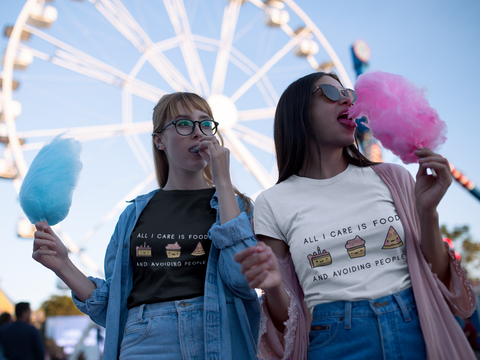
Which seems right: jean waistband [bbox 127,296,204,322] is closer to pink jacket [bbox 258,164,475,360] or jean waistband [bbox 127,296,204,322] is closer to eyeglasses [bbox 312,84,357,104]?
pink jacket [bbox 258,164,475,360]

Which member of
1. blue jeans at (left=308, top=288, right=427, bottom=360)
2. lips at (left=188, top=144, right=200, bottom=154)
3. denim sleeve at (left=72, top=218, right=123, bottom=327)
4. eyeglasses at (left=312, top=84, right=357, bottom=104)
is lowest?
blue jeans at (left=308, top=288, right=427, bottom=360)

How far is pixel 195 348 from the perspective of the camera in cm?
161

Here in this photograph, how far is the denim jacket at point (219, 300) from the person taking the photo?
163 centimetres

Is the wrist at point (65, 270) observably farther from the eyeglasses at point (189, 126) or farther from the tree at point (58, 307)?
the tree at point (58, 307)

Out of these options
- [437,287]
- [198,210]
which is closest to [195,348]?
[198,210]

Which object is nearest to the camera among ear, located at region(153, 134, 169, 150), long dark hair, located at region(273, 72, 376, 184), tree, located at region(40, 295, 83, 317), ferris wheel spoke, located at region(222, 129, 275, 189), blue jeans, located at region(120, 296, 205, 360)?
blue jeans, located at region(120, 296, 205, 360)

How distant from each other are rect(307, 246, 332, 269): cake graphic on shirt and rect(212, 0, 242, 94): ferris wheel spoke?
8.80 meters

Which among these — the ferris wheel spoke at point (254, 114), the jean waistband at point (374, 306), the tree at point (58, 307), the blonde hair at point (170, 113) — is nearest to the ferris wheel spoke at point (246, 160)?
the ferris wheel spoke at point (254, 114)

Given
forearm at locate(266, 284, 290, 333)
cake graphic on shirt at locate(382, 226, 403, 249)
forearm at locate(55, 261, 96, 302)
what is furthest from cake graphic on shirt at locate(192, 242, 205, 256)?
cake graphic on shirt at locate(382, 226, 403, 249)

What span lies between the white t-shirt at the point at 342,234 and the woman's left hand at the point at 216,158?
247mm

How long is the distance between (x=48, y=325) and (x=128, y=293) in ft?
53.4

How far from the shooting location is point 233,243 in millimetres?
1644

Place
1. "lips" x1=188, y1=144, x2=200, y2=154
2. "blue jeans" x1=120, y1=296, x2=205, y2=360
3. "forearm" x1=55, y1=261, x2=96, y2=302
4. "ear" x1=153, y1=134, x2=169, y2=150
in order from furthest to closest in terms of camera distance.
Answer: "ear" x1=153, y1=134, x2=169, y2=150, "lips" x1=188, y1=144, x2=200, y2=154, "forearm" x1=55, y1=261, x2=96, y2=302, "blue jeans" x1=120, y1=296, x2=205, y2=360

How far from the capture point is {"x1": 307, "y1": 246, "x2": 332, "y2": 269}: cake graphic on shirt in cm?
143
